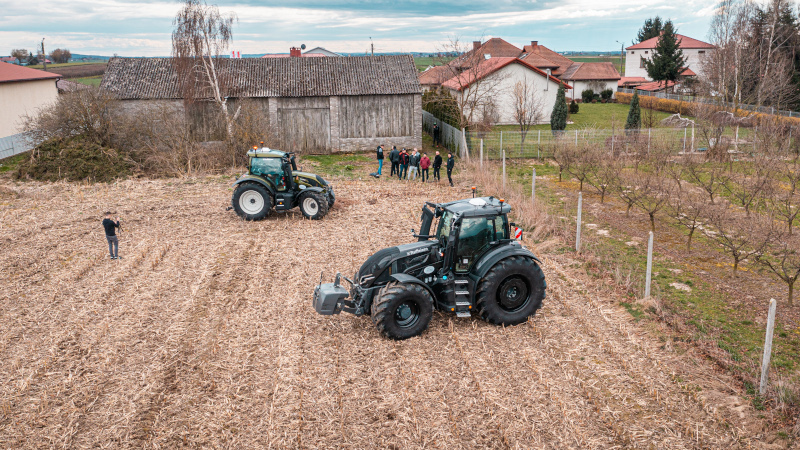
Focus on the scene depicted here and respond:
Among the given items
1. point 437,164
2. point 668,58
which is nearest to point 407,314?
point 437,164

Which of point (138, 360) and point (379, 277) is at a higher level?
point (379, 277)

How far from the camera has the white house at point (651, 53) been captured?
196 feet

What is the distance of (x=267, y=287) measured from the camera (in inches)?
433

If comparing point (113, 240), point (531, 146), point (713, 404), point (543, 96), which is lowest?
point (713, 404)

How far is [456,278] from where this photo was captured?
9000mm

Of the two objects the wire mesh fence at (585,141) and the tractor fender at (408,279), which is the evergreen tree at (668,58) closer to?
the wire mesh fence at (585,141)

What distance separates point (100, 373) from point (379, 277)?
416cm

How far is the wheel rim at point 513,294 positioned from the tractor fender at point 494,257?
0.40m

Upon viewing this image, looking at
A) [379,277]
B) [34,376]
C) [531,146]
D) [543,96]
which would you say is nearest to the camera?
[34,376]

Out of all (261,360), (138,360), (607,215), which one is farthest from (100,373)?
(607,215)

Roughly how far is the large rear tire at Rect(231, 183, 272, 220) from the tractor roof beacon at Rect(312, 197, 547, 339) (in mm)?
7081

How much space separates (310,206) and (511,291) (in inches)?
317

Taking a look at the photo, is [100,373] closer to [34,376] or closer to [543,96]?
[34,376]

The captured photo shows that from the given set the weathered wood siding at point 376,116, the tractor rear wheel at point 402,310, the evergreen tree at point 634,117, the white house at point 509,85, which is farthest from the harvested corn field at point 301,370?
the white house at point 509,85
